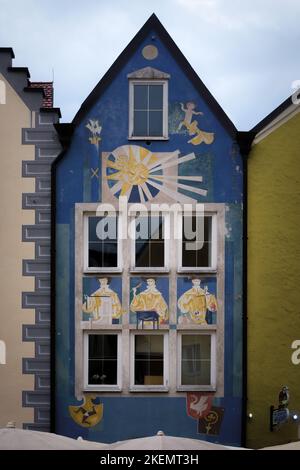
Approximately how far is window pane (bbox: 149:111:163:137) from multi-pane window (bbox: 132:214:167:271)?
1972mm

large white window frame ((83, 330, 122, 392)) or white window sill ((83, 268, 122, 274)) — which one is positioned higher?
white window sill ((83, 268, 122, 274))

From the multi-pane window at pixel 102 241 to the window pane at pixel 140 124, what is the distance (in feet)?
6.79

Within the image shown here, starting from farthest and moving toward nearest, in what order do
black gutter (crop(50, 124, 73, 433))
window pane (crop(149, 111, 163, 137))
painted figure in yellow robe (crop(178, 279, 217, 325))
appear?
1. window pane (crop(149, 111, 163, 137))
2. painted figure in yellow robe (crop(178, 279, 217, 325))
3. black gutter (crop(50, 124, 73, 433))

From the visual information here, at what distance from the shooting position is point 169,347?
11.7 metres

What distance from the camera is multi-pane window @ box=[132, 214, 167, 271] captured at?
11.7 metres

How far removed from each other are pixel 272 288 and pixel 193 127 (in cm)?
418

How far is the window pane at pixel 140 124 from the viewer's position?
38.4 ft

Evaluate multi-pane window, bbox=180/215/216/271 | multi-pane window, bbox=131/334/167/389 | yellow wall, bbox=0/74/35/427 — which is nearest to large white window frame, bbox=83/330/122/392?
multi-pane window, bbox=131/334/167/389

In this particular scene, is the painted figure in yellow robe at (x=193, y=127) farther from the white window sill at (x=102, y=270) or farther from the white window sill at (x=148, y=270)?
the white window sill at (x=102, y=270)

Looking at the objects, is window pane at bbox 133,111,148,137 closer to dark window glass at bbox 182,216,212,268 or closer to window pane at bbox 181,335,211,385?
dark window glass at bbox 182,216,212,268

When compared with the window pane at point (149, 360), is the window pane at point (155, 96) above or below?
above

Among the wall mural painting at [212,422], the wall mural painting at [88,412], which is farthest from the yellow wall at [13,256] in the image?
the wall mural painting at [212,422]

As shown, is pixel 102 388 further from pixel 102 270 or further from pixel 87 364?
pixel 102 270

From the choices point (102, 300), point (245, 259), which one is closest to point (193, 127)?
point (245, 259)
